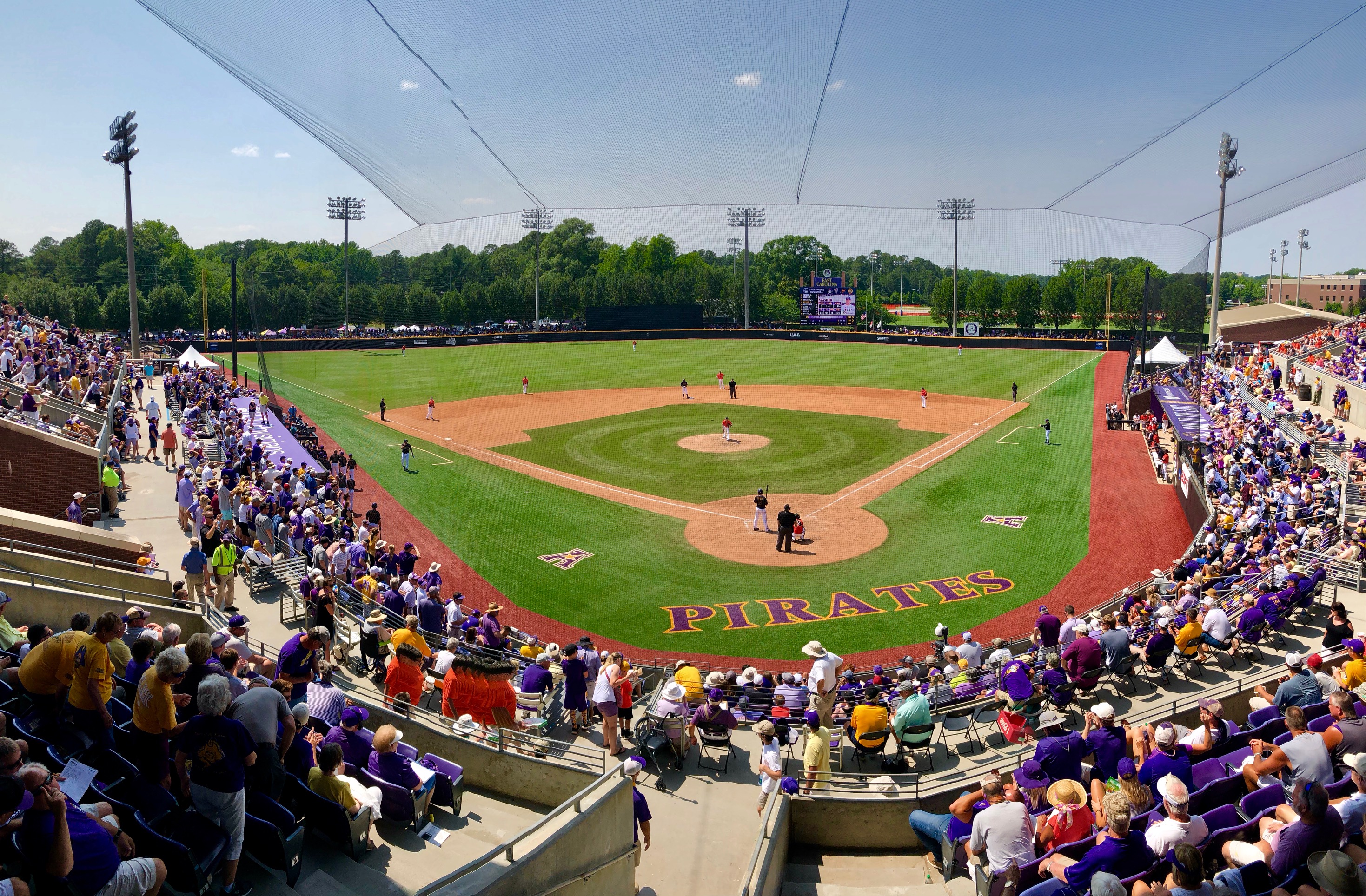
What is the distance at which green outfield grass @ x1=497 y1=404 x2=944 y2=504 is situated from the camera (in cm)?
2992

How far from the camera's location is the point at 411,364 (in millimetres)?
68750

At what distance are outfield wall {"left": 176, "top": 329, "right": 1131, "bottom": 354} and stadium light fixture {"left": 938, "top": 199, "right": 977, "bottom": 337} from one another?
7.99 metres

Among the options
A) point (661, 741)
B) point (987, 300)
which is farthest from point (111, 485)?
point (987, 300)

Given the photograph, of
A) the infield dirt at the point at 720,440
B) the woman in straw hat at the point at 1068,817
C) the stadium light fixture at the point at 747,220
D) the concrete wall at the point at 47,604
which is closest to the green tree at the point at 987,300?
the stadium light fixture at the point at 747,220

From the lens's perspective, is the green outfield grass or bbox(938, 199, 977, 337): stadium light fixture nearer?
the green outfield grass

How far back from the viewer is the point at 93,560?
14.1 m

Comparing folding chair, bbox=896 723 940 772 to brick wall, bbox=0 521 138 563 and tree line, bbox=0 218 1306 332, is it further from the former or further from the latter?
tree line, bbox=0 218 1306 332

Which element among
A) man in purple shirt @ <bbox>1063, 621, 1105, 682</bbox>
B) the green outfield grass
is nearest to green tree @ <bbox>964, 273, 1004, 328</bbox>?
the green outfield grass

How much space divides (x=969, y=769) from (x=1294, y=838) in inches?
154

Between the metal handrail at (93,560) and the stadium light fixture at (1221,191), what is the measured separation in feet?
130

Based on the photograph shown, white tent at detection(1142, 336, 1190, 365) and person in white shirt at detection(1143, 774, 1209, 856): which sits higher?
white tent at detection(1142, 336, 1190, 365)

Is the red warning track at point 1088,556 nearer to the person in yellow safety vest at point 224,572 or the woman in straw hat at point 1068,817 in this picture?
the person in yellow safety vest at point 224,572

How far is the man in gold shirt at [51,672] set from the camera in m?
6.87

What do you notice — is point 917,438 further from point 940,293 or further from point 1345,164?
point 940,293
